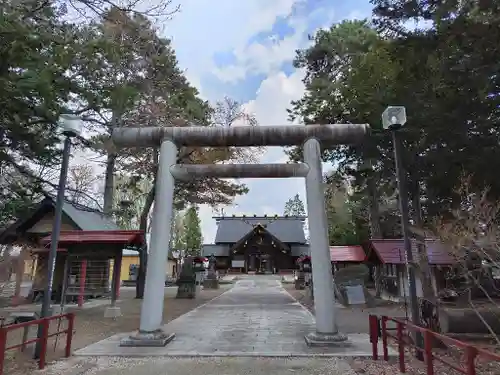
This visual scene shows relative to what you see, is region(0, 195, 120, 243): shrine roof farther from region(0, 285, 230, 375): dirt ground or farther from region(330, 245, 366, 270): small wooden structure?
region(330, 245, 366, 270): small wooden structure

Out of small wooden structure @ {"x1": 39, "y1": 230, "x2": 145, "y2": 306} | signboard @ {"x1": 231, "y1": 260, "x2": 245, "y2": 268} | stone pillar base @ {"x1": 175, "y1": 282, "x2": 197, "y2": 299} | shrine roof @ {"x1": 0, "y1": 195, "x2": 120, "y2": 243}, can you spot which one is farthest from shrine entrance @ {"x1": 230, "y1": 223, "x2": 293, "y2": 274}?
small wooden structure @ {"x1": 39, "y1": 230, "x2": 145, "y2": 306}

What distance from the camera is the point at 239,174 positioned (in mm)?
9289

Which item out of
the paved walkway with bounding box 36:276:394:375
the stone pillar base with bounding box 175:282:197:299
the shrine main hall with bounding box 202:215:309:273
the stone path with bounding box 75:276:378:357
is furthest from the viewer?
the shrine main hall with bounding box 202:215:309:273

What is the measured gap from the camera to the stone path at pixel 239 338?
7.27 metres

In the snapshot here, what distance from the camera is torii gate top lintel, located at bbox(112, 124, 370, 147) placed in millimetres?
9008

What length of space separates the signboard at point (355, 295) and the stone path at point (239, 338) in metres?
3.21

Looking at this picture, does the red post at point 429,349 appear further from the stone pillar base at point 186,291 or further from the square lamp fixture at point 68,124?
the stone pillar base at point 186,291

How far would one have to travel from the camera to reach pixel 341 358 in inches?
271

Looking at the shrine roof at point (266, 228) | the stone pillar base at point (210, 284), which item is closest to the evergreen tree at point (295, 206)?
the shrine roof at point (266, 228)

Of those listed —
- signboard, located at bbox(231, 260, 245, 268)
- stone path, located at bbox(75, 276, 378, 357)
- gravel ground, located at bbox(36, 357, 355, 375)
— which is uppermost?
signboard, located at bbox(231, 260, 245, 268)

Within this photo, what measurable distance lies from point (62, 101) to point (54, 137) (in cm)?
213

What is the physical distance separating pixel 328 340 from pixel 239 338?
223 centimetres

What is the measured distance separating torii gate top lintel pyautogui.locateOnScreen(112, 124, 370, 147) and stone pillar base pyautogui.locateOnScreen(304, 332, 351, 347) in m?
4.46

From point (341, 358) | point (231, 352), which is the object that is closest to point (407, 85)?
point (341, 358)
